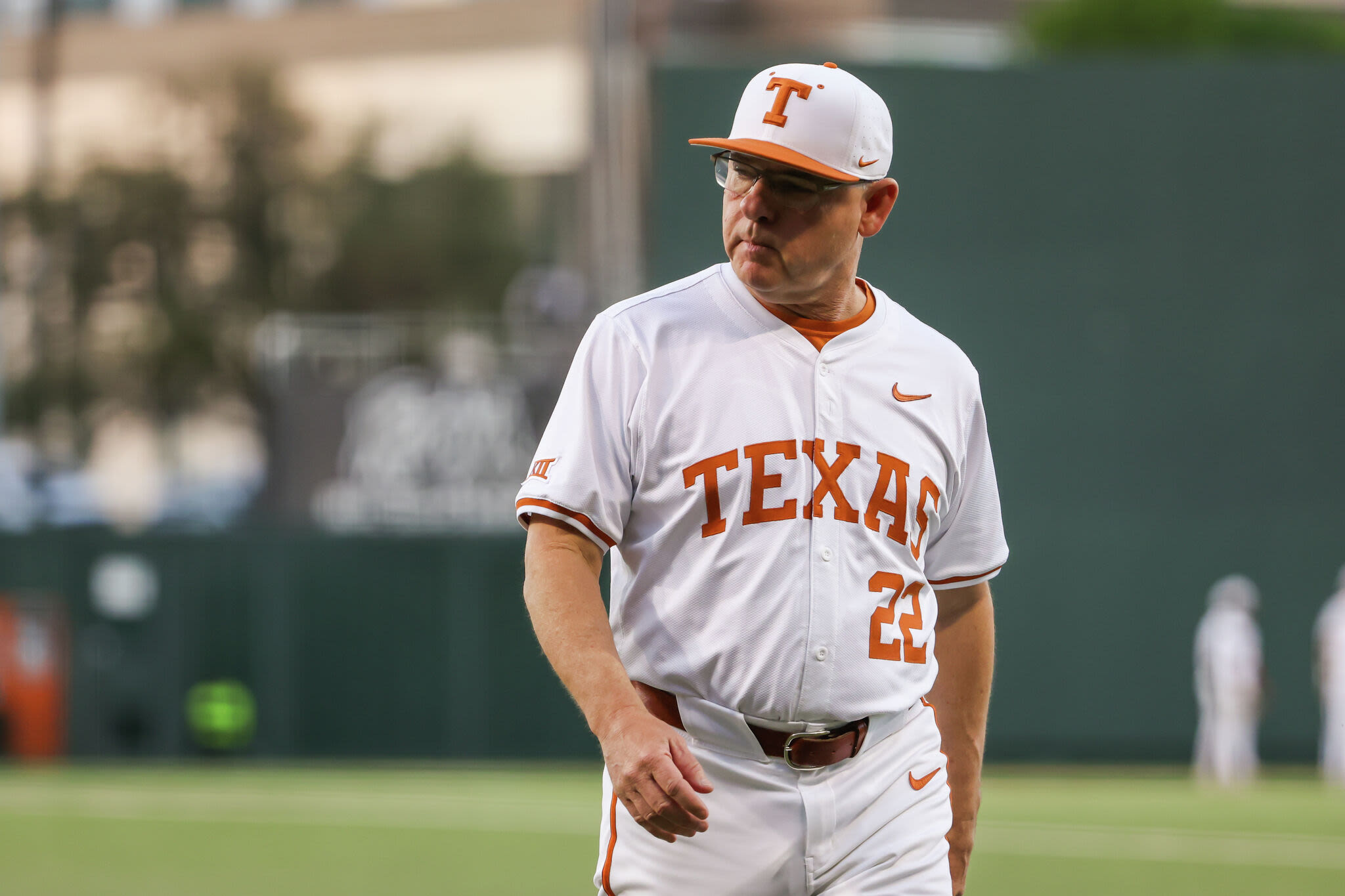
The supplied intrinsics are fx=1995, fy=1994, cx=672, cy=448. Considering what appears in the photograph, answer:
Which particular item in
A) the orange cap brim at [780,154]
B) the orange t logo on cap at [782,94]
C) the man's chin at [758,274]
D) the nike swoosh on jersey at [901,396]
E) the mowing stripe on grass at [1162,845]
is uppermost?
the orange t logo on cap at [782,94]

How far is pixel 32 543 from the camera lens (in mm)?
24578

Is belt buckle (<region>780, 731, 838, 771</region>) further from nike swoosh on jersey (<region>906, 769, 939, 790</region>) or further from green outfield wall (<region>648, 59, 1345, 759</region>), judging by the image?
green outfield wall (<region>648, 59, 1345, 759</region>)

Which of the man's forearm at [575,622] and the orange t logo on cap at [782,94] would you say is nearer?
the man's forearm at [575,622]

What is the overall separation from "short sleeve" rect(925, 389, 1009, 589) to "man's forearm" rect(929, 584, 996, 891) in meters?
0.09

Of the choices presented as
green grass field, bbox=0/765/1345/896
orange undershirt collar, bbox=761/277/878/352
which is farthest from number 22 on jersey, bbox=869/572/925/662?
green grass field, bbox=0/765/1345/896

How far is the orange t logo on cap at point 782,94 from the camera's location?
12.2ft

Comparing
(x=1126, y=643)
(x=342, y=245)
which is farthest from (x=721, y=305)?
(x=342, y=245)

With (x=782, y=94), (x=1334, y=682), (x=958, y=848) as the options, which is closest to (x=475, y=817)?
(x=1334, y=682)

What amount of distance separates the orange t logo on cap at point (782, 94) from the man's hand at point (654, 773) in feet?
3.70

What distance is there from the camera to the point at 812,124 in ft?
12.2

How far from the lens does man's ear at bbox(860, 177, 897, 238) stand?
3.94 meters

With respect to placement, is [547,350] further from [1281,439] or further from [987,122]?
[1281,439]

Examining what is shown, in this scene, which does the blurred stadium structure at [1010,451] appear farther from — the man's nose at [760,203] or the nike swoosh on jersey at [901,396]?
the man's nose at [760,203]

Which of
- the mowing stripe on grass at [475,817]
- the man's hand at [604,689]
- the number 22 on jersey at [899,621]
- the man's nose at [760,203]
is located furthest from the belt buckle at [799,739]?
the mowing stripe on grass at [475,817]
